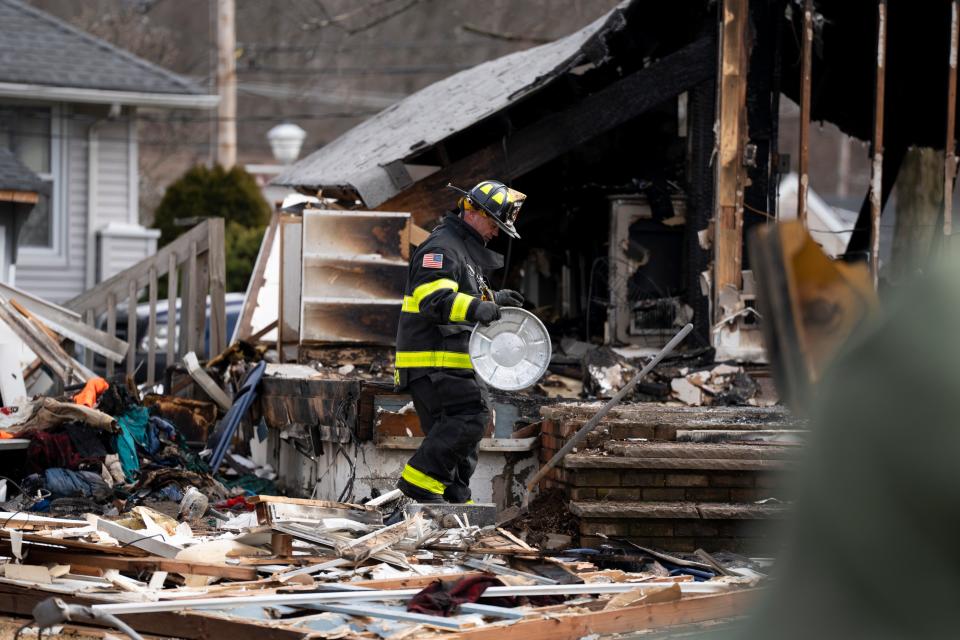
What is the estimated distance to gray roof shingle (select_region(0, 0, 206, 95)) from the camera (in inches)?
813

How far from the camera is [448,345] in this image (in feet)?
26.7

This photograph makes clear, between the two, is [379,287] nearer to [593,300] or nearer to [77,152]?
[593,300]

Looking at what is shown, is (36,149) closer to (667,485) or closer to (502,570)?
(667,485)

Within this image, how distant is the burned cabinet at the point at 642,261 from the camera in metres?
12.0

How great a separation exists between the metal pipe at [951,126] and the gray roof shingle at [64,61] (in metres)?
13.8

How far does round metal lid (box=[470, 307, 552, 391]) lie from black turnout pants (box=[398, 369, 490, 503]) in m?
0.12

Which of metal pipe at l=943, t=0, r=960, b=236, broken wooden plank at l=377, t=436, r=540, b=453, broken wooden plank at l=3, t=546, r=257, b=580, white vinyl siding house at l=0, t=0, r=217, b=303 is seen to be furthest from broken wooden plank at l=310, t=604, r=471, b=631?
white vinyl siding house at l=0, t=0, r=217, b=303

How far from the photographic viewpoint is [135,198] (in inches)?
862

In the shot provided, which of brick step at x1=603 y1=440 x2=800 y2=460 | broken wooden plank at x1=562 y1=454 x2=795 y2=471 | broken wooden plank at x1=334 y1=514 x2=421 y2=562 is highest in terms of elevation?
brick step at x1=603 y1=440 x2=800 y2=460

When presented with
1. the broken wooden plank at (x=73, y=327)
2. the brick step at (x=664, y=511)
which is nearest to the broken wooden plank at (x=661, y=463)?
the brick step at (x=664, y=511)

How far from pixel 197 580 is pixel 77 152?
53.3 ft

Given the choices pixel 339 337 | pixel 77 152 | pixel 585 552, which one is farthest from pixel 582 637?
pixel 77 152

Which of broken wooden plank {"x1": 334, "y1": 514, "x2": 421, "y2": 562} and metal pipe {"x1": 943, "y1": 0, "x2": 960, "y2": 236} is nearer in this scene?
broken wooden plank {"x1": 334, "y1": 514, "x2": 421, "y2": 562}

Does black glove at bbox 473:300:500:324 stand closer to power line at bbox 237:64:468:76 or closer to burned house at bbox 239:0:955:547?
burned house at bbox 239:0:955:547
